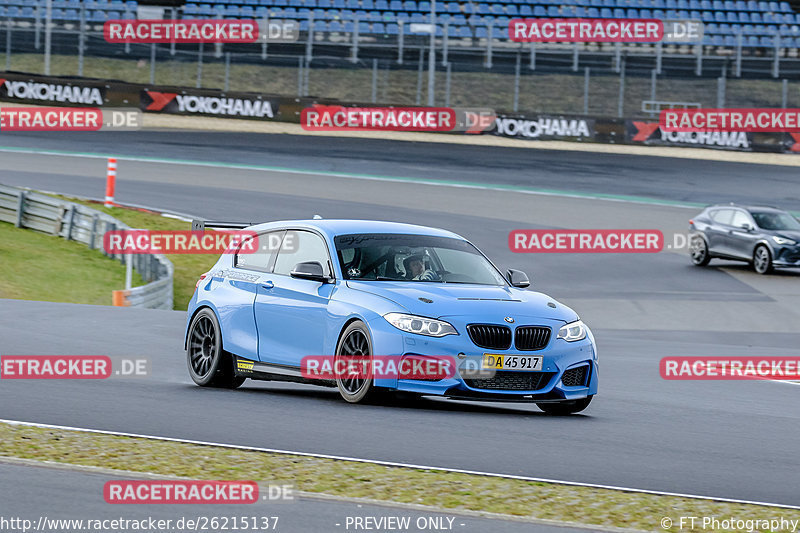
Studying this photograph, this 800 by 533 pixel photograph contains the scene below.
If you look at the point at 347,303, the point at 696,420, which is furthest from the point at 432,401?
the point at 696,420

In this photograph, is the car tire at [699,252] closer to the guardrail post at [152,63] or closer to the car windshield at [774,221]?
the car windshield at [774,221]

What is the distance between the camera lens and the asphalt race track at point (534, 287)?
26.5 feet

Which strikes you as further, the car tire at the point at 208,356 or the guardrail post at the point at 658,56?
the guardrail post at the point at 658,56

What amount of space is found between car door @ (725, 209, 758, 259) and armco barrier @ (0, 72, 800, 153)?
14.3 meters

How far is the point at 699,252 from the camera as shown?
2716 centimetres

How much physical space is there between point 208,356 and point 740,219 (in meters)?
17.7

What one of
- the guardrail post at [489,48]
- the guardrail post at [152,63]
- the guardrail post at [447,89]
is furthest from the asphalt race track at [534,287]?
the guardrail post at [489,48]

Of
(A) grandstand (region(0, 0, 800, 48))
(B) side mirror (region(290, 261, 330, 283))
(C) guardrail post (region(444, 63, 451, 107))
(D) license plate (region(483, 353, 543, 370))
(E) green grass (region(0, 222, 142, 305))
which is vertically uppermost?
(A) grandstand (region(0, 0, 800, 48))

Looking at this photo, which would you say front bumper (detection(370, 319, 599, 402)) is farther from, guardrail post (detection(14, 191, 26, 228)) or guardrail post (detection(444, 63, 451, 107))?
guardrail post (detection(444, 63, 451, 107))

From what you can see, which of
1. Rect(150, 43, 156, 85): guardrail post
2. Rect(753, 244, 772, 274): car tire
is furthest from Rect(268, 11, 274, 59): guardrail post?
Rect(753, 244, 772, 274): car tire

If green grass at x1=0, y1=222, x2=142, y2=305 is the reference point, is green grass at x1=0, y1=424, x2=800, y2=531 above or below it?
above

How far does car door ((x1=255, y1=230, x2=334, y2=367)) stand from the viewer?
9.98 m

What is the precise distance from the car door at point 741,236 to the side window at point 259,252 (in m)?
17.0

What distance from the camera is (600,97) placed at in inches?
1778
